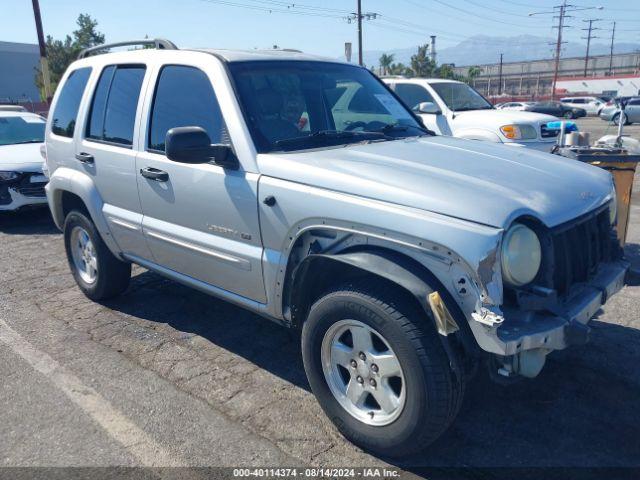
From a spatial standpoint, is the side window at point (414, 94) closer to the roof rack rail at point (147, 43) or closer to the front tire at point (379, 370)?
the roof rack rail at point (147, 43)

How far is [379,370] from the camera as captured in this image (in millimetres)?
2904

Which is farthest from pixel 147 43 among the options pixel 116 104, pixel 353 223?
pixel 353 223

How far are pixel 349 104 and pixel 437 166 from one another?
4.39 ft

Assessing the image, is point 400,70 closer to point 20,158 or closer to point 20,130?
point 20,130

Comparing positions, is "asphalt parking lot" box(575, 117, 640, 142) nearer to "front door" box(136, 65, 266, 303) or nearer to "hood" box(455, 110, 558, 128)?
"hood" box(455, 110, 558, 128)

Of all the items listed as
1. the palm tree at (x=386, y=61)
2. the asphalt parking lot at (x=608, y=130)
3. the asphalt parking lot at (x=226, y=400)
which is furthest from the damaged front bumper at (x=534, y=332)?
the palm tree at (x=386, y=61)

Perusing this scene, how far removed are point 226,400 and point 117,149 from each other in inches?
81.2

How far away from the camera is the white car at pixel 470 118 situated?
8.90 m

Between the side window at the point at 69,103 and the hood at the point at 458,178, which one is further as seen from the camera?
the side window at the point at 69,103

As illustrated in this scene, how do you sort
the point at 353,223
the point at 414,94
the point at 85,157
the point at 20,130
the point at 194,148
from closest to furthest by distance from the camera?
1. the point at 353,223
2. the point at 194,148
3. the point at 85,157
4. the point at 414,94
5. the point at 20,130

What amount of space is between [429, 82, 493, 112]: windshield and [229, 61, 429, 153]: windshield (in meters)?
5.66

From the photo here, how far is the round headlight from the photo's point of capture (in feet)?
8.43

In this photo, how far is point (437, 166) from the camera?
3.11 meters

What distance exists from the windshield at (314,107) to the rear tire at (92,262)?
212 centimetres
